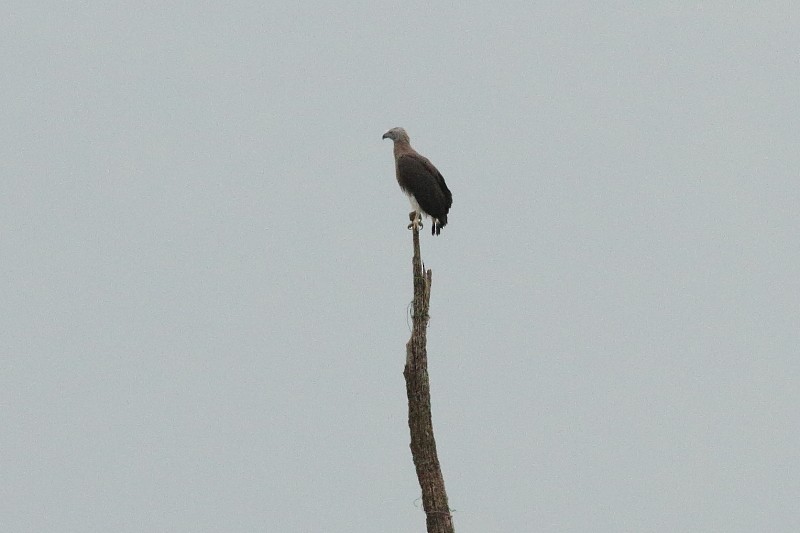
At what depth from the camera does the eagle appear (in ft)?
53.4

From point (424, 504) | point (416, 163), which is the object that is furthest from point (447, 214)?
point (424, 504)

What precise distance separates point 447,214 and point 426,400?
5.49 meters

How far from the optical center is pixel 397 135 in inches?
690

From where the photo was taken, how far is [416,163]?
16656 millimetres

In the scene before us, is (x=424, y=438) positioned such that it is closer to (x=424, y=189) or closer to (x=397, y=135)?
(x=424, y=189)

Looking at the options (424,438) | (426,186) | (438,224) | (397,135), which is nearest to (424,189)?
(426,186)

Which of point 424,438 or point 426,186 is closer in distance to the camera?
point 424,438

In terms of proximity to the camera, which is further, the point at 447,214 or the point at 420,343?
the point at 447,214

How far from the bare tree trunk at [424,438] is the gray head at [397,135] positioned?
21.3 ft

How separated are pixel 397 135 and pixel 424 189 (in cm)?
152

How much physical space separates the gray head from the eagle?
623 mm

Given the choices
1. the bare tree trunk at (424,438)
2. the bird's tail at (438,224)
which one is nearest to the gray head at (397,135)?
the bird's tail at (438,224)

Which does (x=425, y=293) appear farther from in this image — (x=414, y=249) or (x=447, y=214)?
(x=447, y=214)

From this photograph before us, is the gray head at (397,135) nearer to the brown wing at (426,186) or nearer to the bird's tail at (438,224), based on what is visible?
the brown wing at (426,186)
